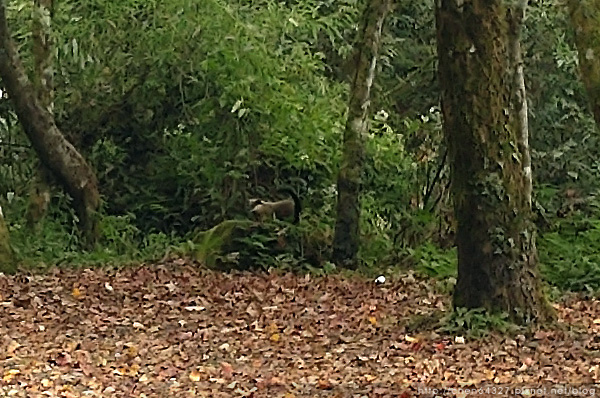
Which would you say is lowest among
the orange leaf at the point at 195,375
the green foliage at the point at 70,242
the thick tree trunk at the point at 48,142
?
the orange leaf at the point at 195,375

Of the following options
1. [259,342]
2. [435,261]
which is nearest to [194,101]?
[435,261]

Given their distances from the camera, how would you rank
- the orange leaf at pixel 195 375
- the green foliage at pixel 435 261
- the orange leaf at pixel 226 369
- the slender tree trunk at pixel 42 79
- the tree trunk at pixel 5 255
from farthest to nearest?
the slender tree trunk at pixel 42 79 < the green foliage at pixel 435 261 < the tree trunk at pixel 5 255 < the orange leaf at pixel 226 369 < the orange leaf at pixel 195 375

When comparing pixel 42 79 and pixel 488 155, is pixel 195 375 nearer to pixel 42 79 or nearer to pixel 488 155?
pixel 488 155

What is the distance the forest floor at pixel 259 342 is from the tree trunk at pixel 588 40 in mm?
1728

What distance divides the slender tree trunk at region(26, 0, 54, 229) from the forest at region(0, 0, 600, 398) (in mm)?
29

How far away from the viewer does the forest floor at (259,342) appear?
6.50 m

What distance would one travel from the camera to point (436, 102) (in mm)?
14125

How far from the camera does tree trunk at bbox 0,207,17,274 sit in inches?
410

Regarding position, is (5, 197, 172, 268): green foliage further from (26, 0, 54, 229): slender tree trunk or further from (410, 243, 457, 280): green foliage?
(410, 243, 457, 280): green foliage

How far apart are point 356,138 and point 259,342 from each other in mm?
3707

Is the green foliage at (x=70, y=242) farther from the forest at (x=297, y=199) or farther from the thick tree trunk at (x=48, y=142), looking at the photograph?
the thick tree trunk at (x=48, y=142)

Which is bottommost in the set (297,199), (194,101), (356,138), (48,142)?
(297,199)

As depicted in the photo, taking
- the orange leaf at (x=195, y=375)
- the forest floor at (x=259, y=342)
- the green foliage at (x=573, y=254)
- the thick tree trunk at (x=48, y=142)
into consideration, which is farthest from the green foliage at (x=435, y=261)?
the orange leaf at (x=195, y=375)

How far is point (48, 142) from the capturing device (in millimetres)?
12266
